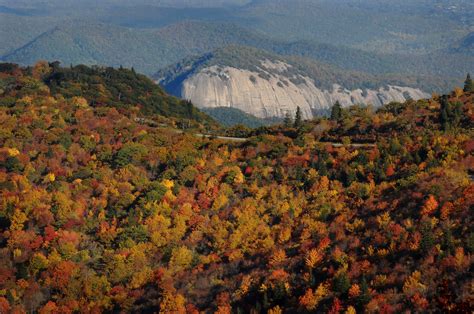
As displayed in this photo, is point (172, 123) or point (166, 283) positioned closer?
point (166, 283)

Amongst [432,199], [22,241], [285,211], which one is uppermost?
[432,199]

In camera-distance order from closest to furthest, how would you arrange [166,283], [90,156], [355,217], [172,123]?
[166,283]
[355,217]
[90,156]
[172,123]

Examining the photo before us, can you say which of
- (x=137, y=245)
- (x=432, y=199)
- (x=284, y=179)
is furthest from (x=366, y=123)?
(x=137, y=245)

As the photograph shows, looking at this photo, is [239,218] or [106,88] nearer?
[239,218]

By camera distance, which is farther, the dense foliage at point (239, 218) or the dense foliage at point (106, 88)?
the dense foliage at point (106, 88)

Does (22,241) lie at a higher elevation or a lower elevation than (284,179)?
lower

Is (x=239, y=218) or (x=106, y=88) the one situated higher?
(x=106, y=88)

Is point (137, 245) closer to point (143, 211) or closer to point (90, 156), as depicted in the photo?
point (143, 211)

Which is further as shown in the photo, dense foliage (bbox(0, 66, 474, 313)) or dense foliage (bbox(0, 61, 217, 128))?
dense foliage (bbox(0, 61, 217, 128))
